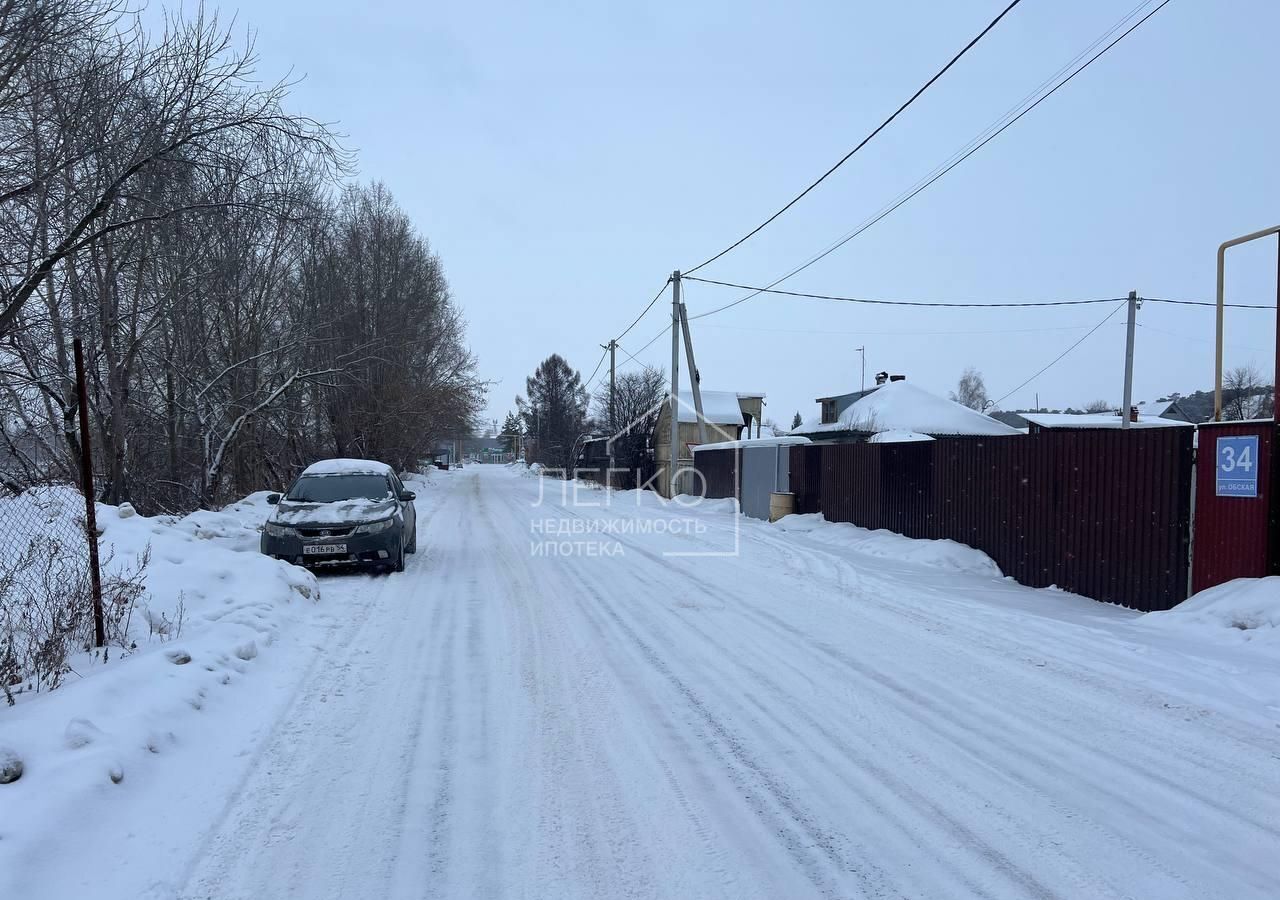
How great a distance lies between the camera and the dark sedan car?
32.9 ft

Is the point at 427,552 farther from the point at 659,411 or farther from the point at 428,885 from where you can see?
the point at 659,411

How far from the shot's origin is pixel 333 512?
1041cm

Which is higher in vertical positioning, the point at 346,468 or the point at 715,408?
the point at 715,408

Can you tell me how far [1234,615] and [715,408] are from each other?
4128cm

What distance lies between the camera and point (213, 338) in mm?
18172

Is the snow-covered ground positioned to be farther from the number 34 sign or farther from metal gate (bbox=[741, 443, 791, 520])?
metal gate (bbox=[741, 443, 791, 520])

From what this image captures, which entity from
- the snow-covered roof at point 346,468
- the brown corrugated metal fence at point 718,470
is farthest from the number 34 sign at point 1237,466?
the brown corrugated metal fence at point 718,470

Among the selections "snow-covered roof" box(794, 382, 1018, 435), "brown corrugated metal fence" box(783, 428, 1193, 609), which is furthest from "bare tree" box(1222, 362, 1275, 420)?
"brown corrugated metal fence" box(783, 428, 1193, 609)

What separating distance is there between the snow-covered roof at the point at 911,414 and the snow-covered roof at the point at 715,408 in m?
9.85

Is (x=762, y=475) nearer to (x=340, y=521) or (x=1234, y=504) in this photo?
(x=340, y=521)

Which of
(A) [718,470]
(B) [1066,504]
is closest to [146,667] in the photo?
(B) [1066,504]

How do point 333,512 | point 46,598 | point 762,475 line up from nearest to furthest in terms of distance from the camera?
point 46,598 < point 333,512 < point 762,475

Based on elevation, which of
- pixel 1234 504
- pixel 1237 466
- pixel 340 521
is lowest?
pixel 340 521

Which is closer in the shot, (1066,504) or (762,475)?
(1066,504)
